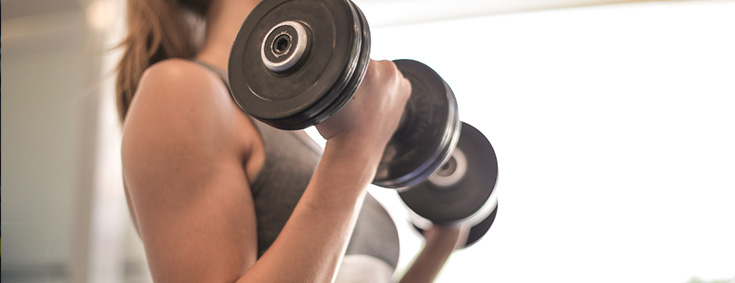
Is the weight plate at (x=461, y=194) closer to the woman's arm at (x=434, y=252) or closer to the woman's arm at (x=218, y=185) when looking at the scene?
the woman's arm at (x=434, y=252)

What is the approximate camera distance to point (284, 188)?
0.60 metres

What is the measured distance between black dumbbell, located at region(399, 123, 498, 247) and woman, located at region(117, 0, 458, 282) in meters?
0.32

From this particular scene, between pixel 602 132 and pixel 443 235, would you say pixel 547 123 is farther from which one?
pixel 443 235

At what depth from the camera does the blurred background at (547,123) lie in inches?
86.6

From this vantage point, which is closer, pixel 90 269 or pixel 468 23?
pixel 90 269

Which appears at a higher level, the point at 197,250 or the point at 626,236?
the point at 626,236

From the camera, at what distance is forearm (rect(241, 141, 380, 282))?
18.8 inches

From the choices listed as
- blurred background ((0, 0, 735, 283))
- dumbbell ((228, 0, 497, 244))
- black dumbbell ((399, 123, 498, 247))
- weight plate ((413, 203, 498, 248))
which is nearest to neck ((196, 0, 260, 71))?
dumbbell ((228, 0, 497, 244))

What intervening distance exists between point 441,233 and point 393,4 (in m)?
1.66

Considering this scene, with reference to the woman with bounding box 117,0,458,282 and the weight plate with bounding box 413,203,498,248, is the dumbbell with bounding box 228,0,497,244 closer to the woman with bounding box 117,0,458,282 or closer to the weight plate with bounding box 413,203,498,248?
the woman with bounding box 117,0,458,282

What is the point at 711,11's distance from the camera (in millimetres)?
2277

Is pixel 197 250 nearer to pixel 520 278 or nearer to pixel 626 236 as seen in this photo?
pixel 520 278

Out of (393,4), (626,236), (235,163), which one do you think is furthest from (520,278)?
(235,163)

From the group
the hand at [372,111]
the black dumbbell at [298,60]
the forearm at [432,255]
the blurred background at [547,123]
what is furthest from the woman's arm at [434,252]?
the blurred background at [547,123]
